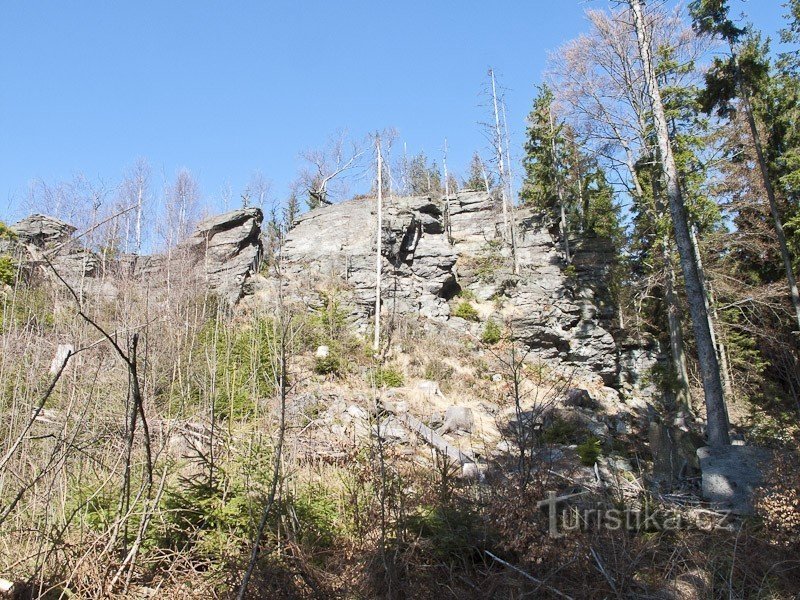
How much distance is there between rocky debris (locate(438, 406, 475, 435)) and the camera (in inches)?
464

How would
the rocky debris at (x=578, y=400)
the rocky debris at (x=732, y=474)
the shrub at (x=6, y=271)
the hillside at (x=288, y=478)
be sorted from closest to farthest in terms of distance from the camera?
1. the hillside at (x=288, y=478)
2. the rocky debris at (x=732, y=474)
3. the shrub at (x=6, y=271)
4. the rocky debris at (x=578, y=400)

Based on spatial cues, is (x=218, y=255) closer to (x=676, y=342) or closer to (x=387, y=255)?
(x=387, y=255)

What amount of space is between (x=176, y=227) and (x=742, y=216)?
21042 mm

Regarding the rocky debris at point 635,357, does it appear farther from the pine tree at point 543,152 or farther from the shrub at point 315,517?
Result: the shrub at point 315,517

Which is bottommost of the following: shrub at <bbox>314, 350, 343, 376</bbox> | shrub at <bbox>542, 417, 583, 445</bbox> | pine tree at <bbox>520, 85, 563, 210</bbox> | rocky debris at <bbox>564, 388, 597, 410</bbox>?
shrub at <bbox>542, 417, 583, 445</bbox>

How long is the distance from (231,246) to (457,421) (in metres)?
12.9

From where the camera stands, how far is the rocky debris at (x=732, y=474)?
664 centimetres

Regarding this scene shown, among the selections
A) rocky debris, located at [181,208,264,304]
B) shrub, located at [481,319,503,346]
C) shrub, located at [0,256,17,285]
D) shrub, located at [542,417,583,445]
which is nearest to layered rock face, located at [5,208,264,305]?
rocky debris, located at [181,208,264,304]

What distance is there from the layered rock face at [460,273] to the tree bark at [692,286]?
32.5 feet

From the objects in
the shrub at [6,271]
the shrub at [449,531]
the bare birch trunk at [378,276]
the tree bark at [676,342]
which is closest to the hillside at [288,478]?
the shrub at [449,531]

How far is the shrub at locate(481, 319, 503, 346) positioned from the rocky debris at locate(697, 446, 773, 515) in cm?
1208

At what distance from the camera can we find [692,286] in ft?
30.5

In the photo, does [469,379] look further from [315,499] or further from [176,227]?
[176,227]

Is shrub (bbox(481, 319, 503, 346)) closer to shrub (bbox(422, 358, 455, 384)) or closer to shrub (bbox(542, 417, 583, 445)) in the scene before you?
shrub (bbox(422, 358, 455, 384))
